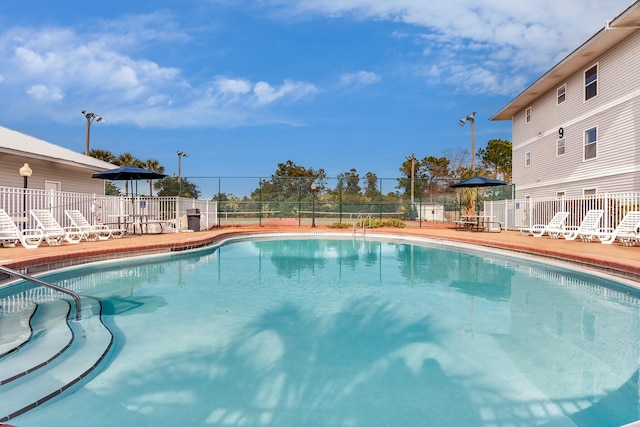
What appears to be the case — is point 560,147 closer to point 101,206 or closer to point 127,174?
point 127,174

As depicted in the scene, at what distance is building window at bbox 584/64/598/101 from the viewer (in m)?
12.6

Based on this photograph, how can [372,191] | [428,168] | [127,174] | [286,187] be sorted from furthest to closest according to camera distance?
[428,168] → [372,191] → [286,187] → [127,174]

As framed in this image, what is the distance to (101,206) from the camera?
11.4 meters

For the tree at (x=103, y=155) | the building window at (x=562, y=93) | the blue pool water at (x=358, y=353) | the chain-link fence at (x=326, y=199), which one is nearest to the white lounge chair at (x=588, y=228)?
the blue pool water at (x=358, y=353)

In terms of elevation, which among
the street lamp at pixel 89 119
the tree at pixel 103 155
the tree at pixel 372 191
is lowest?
the tree at pixel 372 191

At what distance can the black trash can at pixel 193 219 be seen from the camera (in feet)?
44.4

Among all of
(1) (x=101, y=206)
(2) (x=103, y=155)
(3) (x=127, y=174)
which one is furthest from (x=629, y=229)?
(2) (x=103, y=155)

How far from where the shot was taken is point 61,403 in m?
2.17

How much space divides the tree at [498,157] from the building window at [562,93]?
22297mm

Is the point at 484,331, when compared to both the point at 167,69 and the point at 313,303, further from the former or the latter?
the point at 167,69

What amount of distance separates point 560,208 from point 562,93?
17.6 ft

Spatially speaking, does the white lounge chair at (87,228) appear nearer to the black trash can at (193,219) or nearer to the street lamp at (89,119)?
the black trash can at (193,219)

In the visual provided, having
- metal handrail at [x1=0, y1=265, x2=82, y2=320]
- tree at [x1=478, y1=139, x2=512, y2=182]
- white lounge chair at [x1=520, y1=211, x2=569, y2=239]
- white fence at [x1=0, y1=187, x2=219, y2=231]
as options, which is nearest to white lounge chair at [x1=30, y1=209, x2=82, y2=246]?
white fence at [x1=0, y1=187, x2=219, y2=231]

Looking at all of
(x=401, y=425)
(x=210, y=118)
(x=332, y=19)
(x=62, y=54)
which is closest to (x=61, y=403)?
(x=401, y=425)
